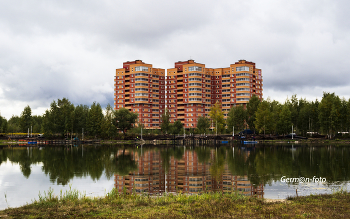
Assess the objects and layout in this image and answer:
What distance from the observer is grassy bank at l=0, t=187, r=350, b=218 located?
16.5 m

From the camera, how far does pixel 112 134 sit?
14612 cm

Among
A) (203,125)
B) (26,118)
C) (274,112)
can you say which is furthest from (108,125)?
(274,112)

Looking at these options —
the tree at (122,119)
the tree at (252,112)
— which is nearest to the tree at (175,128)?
the tree at (122,119)

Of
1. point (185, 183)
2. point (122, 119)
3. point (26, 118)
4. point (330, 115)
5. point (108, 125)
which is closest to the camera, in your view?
point (185, 183)

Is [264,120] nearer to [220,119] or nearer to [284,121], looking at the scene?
[284,121]

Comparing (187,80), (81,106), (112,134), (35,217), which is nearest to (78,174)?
(35,217)

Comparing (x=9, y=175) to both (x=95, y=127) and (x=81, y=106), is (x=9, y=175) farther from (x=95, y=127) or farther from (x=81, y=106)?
(x=81, y=106)

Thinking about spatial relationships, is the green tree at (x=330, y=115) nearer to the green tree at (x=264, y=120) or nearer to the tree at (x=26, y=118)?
the green tree at (x=264, y=120)

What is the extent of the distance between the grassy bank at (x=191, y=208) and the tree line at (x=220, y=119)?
121 m

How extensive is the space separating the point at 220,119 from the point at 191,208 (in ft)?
460

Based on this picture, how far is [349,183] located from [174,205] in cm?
2111

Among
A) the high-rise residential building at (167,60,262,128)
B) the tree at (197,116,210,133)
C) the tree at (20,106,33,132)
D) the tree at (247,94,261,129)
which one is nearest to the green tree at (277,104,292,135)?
the tree at (247,94,261,129)

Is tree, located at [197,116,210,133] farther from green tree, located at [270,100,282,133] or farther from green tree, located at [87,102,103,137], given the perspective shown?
green tree, located at [87,102,103,137]

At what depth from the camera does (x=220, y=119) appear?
156500 millimetres
